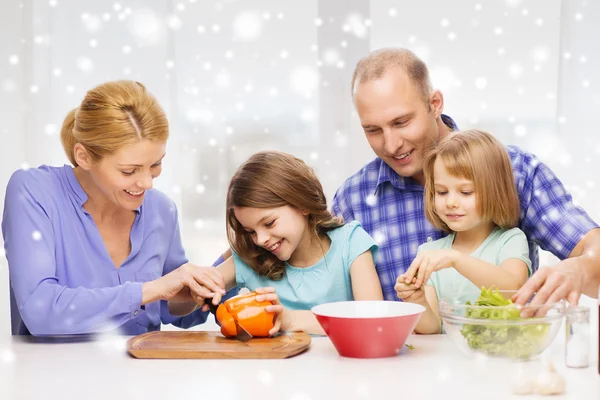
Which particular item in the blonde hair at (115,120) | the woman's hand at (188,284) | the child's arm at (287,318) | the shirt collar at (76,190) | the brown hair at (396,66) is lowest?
the child's arm at (287,318)

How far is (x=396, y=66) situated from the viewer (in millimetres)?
1990

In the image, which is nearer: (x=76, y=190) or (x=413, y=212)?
(x=76, y=190)

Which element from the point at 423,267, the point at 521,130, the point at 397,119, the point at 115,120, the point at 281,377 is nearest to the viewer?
the point at 281,377

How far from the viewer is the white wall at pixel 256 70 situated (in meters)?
2.96

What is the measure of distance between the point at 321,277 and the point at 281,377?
25.3 inches

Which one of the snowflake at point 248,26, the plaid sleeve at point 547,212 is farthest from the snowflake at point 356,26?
the plaid sleeve at point 547,212

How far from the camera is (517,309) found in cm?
124

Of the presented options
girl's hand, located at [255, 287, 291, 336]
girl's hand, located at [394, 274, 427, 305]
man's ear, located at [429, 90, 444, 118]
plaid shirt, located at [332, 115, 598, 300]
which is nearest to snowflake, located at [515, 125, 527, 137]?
plaid shirt, located at [332, 115, 598, 300]

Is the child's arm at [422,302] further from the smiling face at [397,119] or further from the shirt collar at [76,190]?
the shirt collar at [76,190]

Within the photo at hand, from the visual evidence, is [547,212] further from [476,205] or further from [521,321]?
[521,321]

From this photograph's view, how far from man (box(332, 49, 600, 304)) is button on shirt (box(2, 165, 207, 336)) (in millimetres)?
534

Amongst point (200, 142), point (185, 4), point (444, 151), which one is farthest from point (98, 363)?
point (185, 4)

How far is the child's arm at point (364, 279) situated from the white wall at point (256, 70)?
1147 millimetres

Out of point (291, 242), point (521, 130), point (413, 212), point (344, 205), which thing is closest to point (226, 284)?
point (291, 242)
